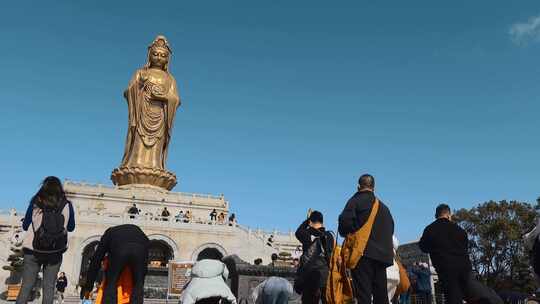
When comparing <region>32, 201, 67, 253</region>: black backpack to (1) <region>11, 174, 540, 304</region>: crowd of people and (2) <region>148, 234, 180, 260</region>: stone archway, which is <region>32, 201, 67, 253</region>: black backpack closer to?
(1) <region>11, 174, 540, 304</region>: crowd of people

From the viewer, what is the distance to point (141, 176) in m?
28.4

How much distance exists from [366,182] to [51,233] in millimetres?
3315

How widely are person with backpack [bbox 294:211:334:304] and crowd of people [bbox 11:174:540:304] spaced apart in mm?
11

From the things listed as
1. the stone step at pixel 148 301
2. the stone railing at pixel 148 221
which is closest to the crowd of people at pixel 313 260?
the stone step at pixel 148 301

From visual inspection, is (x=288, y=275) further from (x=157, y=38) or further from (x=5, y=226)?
(x=157, y=38)

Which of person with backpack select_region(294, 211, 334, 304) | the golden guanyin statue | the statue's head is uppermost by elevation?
the statue's head

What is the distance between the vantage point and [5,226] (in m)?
25.3

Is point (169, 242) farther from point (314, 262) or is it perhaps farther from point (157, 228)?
point (314, 262)

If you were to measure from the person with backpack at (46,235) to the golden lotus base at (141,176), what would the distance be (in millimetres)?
23855

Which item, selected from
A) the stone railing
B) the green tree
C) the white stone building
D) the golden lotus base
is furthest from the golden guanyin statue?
the green tree

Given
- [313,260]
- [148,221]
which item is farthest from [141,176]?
[313,260]

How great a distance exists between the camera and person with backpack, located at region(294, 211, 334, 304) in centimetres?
525

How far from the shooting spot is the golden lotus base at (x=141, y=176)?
28375 millimetres

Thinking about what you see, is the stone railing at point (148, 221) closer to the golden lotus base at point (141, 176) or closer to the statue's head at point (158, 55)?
the golden lotus base at point (141, 176)
